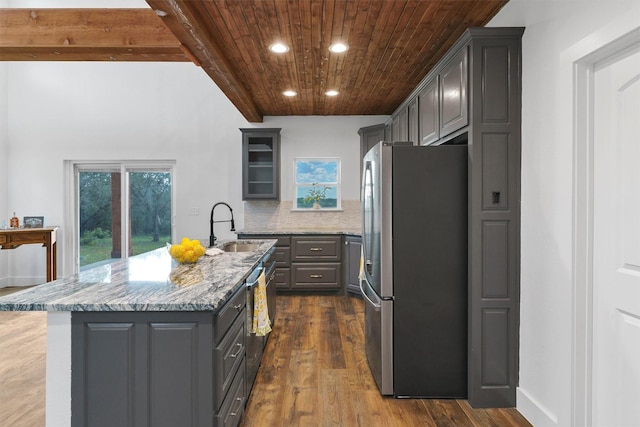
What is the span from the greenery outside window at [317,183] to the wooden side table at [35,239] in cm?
366

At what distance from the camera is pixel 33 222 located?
5711 mm

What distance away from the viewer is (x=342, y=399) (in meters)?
2.45

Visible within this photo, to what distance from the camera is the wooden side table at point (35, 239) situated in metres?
5.07

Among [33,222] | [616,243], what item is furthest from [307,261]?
[33,222]

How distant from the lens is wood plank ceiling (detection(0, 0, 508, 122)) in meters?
2.46

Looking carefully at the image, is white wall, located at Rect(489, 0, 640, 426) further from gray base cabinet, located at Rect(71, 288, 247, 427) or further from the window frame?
the window frame

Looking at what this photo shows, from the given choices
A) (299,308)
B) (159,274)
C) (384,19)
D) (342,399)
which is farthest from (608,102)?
(299,308)

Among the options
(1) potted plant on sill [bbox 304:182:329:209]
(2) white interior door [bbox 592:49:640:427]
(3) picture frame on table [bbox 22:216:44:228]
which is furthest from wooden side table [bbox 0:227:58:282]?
(2) white interior door [bbox 592:49:640:427]

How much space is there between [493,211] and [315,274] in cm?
327

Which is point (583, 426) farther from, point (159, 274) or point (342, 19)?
point (342, 19)

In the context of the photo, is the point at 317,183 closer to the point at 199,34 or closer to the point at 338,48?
the point at 338,48

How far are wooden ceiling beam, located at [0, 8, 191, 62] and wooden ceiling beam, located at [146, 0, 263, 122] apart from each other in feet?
0.94

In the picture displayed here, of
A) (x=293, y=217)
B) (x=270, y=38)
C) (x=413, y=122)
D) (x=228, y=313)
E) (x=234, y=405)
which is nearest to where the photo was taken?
(x=228, y=313)

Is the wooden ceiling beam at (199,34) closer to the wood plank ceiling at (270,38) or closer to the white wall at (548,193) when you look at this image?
the wood plank ceiling at (270,38)
